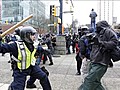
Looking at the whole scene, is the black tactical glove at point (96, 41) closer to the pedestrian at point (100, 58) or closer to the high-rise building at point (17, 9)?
the pedestrian at point (100, 58)

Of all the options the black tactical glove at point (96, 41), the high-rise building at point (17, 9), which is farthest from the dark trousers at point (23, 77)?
the high-rise building at point (17, 9)

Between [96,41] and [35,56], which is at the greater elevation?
[96,41]

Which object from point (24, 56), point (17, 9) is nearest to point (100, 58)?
point (24, 56)

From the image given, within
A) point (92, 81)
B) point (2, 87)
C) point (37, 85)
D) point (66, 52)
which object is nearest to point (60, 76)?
point (37, 85)

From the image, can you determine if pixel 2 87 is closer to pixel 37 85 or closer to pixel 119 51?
pixel 37 85

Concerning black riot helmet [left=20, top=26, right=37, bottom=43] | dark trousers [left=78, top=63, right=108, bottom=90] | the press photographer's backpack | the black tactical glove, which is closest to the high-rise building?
the black tactical glove

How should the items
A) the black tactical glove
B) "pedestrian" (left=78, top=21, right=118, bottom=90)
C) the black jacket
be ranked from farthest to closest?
the black tactical glove, "pedestrian" (left=78, top=21, right=118, bottom=90), the black jacket

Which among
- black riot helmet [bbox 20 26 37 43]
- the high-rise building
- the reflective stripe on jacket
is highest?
the high-rise building

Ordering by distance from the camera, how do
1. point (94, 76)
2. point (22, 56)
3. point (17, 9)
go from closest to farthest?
point (22, 56)
point (94, 76)
point (17, 9)

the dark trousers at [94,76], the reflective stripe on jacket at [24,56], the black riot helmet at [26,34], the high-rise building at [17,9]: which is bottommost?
the dark trousers at [94,76]

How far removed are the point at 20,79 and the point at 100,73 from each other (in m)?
1.40

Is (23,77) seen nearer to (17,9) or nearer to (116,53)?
(116,53)

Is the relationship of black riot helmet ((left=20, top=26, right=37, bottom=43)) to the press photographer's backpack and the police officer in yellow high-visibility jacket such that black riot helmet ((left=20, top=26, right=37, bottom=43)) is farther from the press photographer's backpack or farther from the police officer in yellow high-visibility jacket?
the press photographer's backpack

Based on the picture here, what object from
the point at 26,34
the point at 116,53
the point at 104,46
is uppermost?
the point at 26,34
